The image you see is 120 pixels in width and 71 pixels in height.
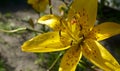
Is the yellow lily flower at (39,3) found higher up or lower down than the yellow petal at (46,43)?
lower down

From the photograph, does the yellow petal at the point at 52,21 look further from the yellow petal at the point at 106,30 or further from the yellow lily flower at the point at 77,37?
the yellow petal at the point at 106,30

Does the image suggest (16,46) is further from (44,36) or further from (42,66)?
(44,36)

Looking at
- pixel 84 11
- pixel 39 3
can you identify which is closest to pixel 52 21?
pixel 84 11

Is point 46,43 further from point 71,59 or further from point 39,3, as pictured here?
point 39,3

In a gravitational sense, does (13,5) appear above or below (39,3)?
below

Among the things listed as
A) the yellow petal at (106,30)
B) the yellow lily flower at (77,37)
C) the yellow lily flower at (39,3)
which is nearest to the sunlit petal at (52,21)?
the yellow lily flower at (77,37)

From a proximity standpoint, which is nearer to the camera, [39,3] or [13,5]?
[39,3]
